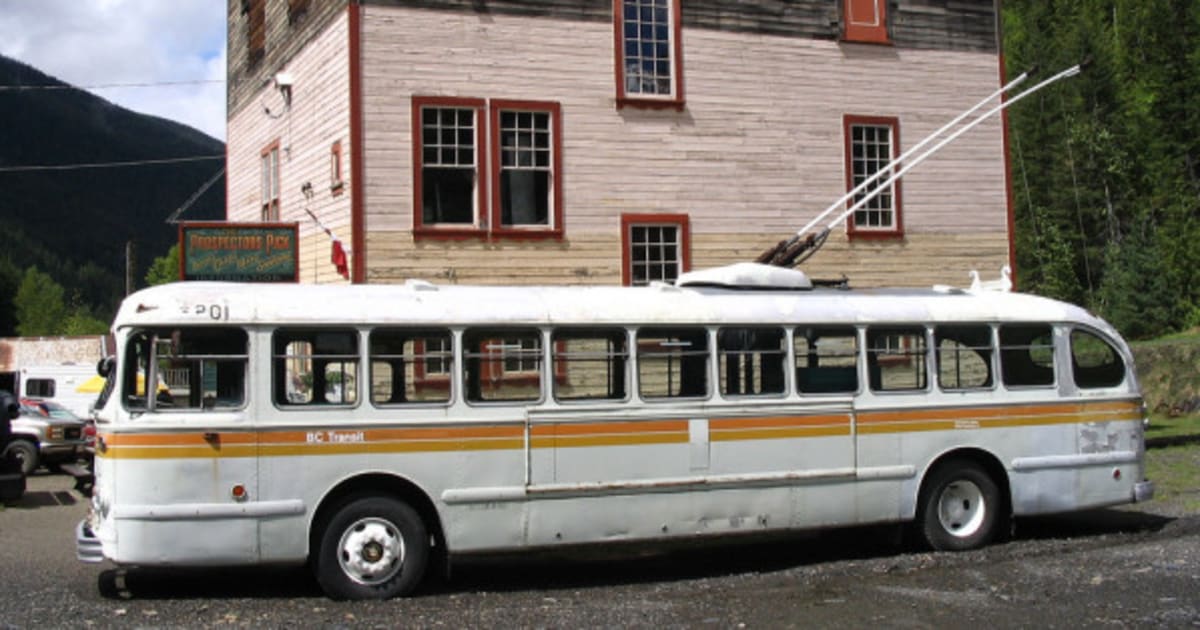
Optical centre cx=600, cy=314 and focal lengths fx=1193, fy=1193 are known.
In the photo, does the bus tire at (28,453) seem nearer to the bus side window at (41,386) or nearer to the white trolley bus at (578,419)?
the bus side window at (41,386)

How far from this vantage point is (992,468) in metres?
11.7

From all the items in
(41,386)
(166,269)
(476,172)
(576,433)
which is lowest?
(576,433)

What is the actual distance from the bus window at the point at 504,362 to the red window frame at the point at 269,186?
41.7ft

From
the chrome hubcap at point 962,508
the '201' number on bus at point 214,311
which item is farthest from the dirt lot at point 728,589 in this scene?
the '201' number on bus at point 214,311

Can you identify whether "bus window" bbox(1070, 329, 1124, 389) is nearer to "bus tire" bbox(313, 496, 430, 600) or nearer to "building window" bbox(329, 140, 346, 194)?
"bus tire" bbox(313, 496, 430, 600)

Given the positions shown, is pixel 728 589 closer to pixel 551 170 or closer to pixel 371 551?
pixel 371 551

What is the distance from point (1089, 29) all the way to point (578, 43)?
44.4 meters

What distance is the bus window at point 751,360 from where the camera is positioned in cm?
1068

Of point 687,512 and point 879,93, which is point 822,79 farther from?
point 687,512

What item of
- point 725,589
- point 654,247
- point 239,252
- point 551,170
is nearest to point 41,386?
point 239,252

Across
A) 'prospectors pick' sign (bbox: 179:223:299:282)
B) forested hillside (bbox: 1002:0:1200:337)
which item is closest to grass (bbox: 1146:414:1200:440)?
Answer: 'prospectors pick' sign (bbox: 179:223:299:282)

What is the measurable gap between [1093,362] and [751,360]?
3946 mm

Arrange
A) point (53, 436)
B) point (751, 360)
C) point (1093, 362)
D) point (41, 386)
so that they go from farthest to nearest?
point (41, 386)
point (53, 436)
point (1093, 362)
point (751, 360)

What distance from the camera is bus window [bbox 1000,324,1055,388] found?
11.8 m
